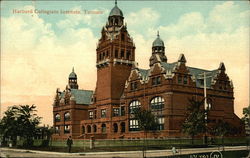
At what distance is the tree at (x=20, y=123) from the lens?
4819cm

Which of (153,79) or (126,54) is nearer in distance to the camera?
(153,79)

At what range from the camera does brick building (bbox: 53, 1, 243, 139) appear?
2151 inches

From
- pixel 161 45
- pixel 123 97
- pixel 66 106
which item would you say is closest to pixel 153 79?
pixel 123 97

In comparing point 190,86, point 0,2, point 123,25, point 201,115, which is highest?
point 123,25

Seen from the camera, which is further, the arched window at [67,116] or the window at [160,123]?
the arched window at [67,116]

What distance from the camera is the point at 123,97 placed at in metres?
65.3

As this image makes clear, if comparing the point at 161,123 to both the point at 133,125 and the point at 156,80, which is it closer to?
the point at 133,125

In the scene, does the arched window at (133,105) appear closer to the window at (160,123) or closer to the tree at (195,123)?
the window at (160,123)

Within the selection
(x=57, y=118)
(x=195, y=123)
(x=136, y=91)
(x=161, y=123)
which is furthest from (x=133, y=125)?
(x=57, y=118)

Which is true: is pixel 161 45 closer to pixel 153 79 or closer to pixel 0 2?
pixel 153 79

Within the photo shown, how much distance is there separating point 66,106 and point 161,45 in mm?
24589

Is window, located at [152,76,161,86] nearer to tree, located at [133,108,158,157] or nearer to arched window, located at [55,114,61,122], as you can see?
tree, located at [133,108,158,157]

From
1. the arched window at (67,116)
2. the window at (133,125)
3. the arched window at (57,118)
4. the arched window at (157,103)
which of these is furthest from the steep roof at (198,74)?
the arched window at (57,118)

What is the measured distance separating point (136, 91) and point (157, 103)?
5.27 meters
